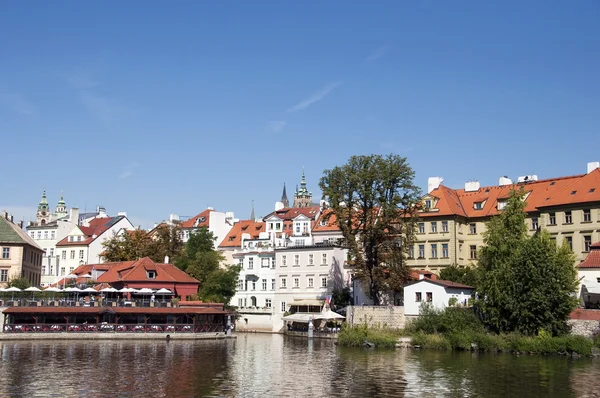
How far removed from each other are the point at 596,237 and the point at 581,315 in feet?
52.9

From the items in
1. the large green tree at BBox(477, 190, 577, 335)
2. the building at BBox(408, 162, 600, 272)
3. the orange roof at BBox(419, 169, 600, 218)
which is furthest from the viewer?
the orange roof at BBox(419, 169, 600, 218)

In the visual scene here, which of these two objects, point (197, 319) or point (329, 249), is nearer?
point (197, 319)

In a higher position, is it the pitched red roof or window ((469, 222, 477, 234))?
window ((469, 222, 477, 234))

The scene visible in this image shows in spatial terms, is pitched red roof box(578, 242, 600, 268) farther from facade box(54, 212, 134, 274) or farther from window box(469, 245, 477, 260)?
facade box(54, 212, 134, 274)

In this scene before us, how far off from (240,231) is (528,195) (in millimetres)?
39591

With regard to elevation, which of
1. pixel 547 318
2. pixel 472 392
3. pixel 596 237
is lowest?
pixel 472 392

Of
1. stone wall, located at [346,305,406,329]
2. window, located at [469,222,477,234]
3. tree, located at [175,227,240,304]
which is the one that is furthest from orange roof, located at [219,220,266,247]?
stone wall, located at [346,305,406,329]

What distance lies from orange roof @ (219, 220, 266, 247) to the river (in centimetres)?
3907

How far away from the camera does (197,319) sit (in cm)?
6988

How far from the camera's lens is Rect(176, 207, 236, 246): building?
10075cm

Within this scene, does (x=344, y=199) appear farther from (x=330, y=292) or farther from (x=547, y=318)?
(x=547, y=318)

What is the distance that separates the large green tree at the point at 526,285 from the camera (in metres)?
53.6

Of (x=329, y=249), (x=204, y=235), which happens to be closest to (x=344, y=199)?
(x=329, y=249)

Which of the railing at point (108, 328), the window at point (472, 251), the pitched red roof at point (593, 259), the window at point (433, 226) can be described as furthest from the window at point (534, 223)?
the railing at point (108, 328)
